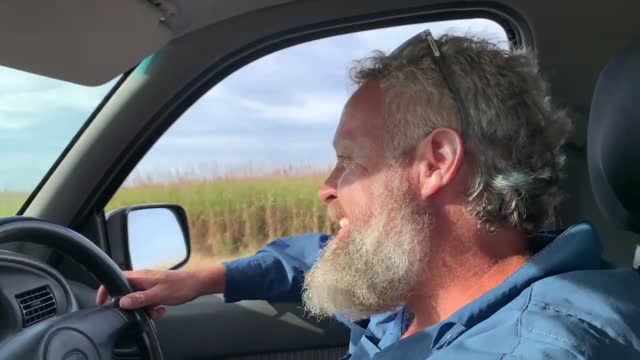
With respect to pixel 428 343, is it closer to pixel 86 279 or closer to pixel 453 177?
pixel 453 177

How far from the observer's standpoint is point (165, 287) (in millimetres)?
1899

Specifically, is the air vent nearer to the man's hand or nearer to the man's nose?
the man's hand

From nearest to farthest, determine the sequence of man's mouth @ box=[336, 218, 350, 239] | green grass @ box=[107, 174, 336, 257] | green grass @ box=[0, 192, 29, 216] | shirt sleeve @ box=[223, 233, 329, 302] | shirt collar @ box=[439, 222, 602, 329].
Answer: shirt collar @ box=[439, 222, 602, 329]
man's mouth @ box=[336, 218, 350, 239]
green grass @ box=[0, 192, 29, 216]
shirt sleeve @ box=[223, 233, 329, 302]
green grass @ box=[107, 174, 336, 257]

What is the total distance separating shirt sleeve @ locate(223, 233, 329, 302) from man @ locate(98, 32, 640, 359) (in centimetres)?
52

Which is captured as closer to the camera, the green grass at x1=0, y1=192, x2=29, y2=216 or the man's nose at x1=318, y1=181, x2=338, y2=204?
the man's nose at x1=318, y1=181, x2=338, y2=204

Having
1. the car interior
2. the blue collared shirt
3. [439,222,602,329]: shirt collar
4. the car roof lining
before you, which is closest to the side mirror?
the car interior

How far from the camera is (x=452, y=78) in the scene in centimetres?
154

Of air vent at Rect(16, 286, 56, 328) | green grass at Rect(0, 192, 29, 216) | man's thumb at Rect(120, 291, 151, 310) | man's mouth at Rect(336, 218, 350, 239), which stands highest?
green grass at Rect(0, 192, 29, 216)

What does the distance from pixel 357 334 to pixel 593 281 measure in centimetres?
76

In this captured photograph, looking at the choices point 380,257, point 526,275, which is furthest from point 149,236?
point 526,275

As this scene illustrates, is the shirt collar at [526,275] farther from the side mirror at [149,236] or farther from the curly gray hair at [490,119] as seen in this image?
the side mirror at [149,236]

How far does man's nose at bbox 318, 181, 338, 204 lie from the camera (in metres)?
1.67

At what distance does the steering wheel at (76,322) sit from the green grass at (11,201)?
0.38 meters

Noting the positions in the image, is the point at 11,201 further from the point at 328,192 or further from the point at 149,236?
the point at 328,192
